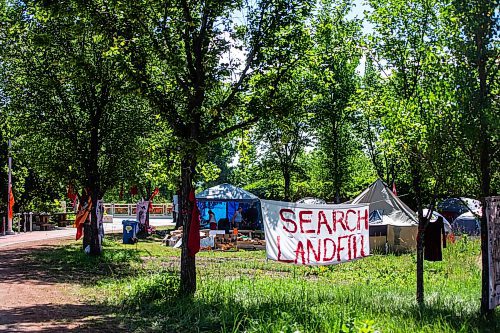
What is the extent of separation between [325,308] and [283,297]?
168cm

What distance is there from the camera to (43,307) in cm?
1118

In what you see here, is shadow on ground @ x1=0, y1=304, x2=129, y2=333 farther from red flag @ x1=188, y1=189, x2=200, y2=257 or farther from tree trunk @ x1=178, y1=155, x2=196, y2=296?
red flag @ x1=188, y1=189, x2=200, y2=257

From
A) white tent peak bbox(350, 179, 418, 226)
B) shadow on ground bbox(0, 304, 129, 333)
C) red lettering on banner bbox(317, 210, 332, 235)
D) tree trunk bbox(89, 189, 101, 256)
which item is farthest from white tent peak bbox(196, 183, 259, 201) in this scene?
shadow on ground bbox(0, 304, 129, 333)

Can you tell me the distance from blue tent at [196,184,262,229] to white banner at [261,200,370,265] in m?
15.4

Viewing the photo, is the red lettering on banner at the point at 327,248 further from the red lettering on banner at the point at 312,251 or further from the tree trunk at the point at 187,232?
the tree trunk at the point at 187,232

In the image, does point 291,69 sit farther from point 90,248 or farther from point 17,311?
point 90,248

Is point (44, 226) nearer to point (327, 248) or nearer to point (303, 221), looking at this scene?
point (303, 221)

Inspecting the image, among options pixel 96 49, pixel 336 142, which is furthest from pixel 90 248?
pixel 336 142

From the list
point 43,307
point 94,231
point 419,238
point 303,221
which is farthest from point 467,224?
point 43,307

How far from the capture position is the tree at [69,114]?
62.4ft

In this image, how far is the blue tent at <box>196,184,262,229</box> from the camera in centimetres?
3019

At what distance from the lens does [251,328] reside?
8016 millimetres

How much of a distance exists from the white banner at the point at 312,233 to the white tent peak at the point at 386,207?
1180 centimetres

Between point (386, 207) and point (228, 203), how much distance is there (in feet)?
37.2
